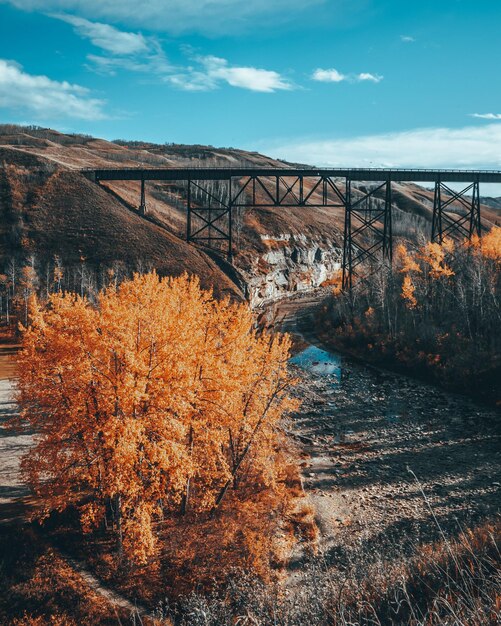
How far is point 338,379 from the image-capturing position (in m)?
34.2

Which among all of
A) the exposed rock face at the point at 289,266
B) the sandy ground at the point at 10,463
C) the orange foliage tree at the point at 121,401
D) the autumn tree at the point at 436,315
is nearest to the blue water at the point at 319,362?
the autumn tree at the point at 436,315

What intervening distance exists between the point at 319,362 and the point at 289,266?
113 ft

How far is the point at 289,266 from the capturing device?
71000 mm

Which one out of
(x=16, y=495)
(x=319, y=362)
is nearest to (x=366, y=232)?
(x=319, y=362)

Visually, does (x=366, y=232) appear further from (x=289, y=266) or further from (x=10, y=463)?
(x=10, y=463)

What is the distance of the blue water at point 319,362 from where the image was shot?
3591cm

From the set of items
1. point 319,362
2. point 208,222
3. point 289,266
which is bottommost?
point 319,362

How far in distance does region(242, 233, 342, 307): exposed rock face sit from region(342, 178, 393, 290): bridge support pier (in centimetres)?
396

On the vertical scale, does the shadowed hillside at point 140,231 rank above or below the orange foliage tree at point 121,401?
above

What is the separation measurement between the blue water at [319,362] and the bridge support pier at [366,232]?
10.1 m

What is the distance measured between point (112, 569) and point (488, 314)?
109 feet

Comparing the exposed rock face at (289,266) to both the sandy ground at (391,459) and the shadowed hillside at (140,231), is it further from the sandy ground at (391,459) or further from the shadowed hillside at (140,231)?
the sandy ground at (391,459)

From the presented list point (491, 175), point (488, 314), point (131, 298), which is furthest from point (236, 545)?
point (491, 175)

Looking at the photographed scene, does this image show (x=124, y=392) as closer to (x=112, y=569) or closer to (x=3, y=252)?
(x=112, y=569)
